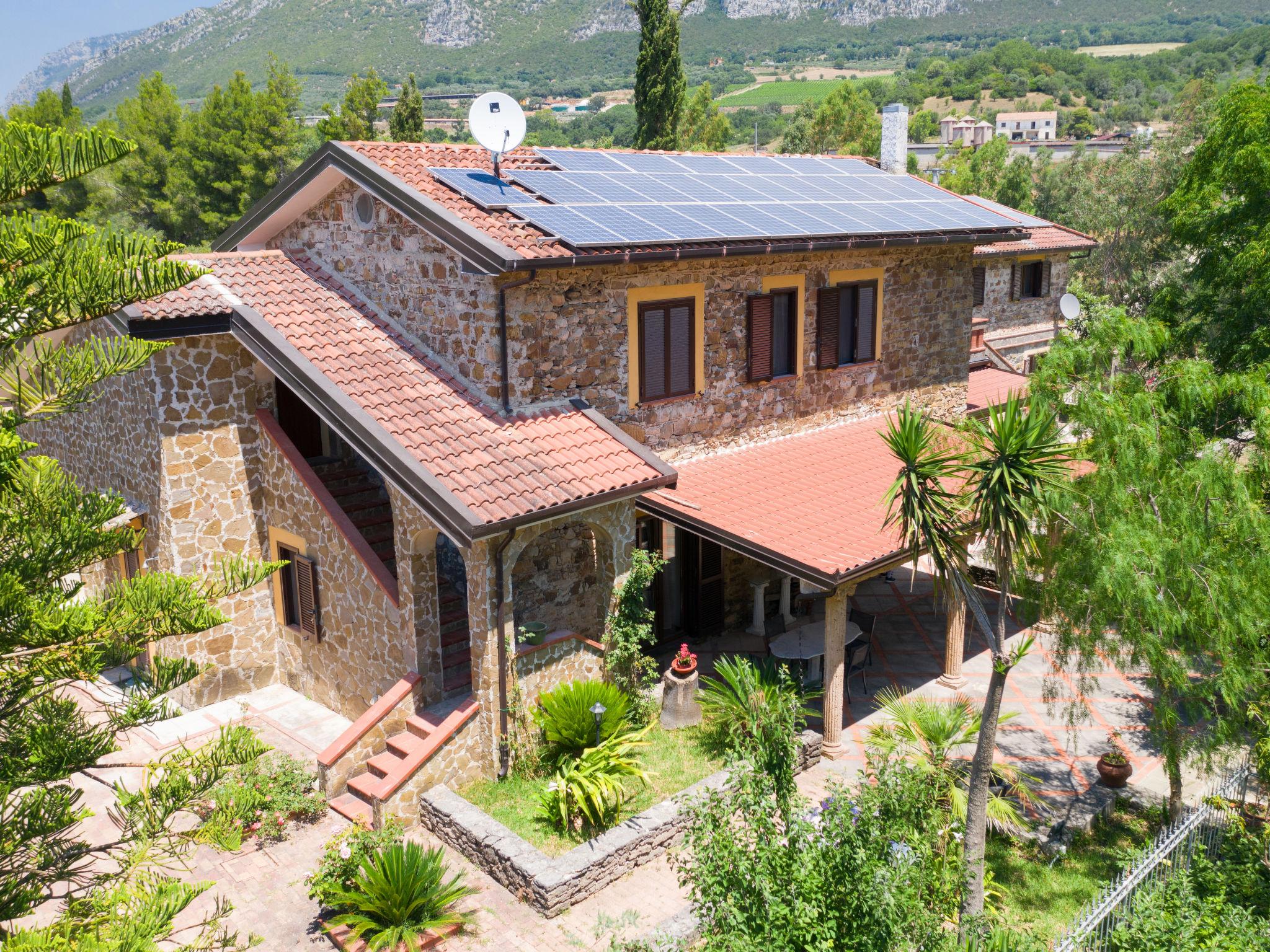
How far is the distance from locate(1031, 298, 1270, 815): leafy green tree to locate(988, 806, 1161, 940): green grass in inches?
62.2

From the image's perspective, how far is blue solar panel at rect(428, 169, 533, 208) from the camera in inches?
533

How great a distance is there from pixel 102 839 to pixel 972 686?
488 inches

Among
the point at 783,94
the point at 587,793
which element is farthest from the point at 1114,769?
the point at 783,94

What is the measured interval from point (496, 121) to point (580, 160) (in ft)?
10.4

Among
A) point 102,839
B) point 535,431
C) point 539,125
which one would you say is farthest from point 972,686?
point 539,125

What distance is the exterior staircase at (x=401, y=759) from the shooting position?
37.2 feet

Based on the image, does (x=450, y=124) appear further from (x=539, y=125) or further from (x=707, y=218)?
(x=707, y=218)

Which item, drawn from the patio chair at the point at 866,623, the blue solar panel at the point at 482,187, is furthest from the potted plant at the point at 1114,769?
the blue solar panel at the point at 482,187

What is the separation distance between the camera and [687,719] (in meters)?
13.3

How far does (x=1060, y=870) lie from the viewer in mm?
10742

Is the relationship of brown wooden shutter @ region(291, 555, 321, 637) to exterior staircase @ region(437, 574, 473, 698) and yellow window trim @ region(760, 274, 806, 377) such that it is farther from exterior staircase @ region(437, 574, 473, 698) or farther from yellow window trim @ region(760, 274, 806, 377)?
yellow window trim @ region(760, 274, 806, 377)

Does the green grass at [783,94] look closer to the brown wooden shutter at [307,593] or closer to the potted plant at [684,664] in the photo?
the brown wooden shutter at [307,593]

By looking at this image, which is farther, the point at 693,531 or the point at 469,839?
the point at 693,531

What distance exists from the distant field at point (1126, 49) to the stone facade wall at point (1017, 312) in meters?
157
